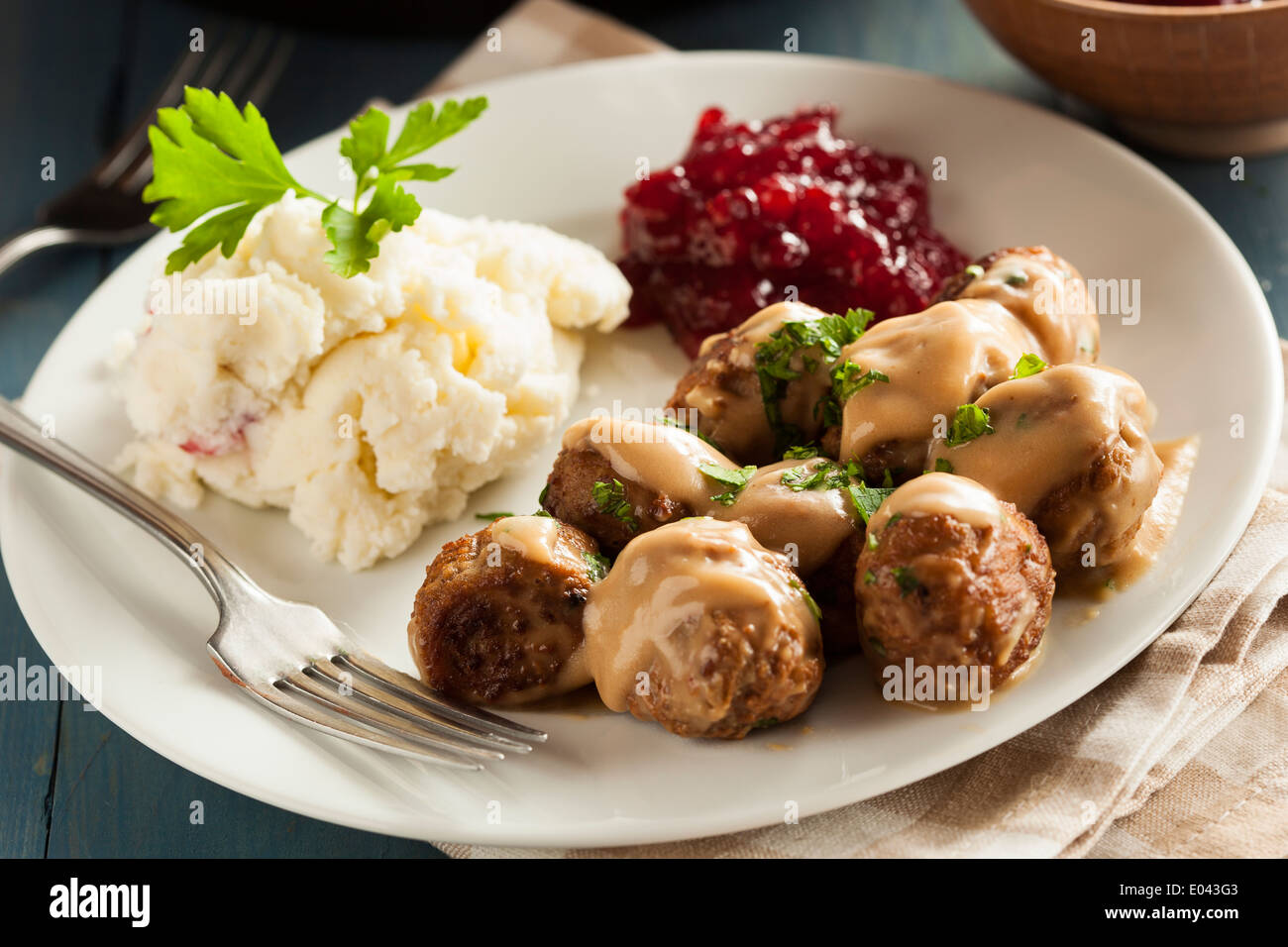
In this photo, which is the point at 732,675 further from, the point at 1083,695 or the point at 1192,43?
the point at 1192,43

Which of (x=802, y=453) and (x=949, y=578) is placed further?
(x=802, y=453)

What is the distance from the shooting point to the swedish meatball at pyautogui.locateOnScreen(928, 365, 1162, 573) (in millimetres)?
3410

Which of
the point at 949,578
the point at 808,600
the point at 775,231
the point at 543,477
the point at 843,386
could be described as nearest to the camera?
the point at 949,578

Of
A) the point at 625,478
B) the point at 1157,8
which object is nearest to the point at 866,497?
the point at 625,478

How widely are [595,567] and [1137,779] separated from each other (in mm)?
1575

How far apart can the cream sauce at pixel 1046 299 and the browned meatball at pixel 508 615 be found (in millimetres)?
1552

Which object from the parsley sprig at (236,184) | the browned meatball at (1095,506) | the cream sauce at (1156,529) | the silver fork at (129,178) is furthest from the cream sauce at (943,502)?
the silver fork at (129,178)

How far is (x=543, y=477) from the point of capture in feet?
15.4

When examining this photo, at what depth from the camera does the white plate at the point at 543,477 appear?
3.33 m

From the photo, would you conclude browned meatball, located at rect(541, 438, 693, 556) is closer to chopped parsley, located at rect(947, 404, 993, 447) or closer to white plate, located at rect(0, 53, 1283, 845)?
white plate, located at rect(0, 53, 1283, 845)

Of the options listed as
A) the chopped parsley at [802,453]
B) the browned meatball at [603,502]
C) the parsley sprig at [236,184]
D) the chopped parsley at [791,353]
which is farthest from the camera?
the parsley sprig at [236,184]

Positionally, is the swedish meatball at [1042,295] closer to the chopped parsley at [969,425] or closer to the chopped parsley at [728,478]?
the chopped parsley at [969,425]

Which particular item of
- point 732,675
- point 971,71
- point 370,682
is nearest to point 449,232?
point 370,682

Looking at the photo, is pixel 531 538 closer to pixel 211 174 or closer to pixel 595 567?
pixel 595 567
